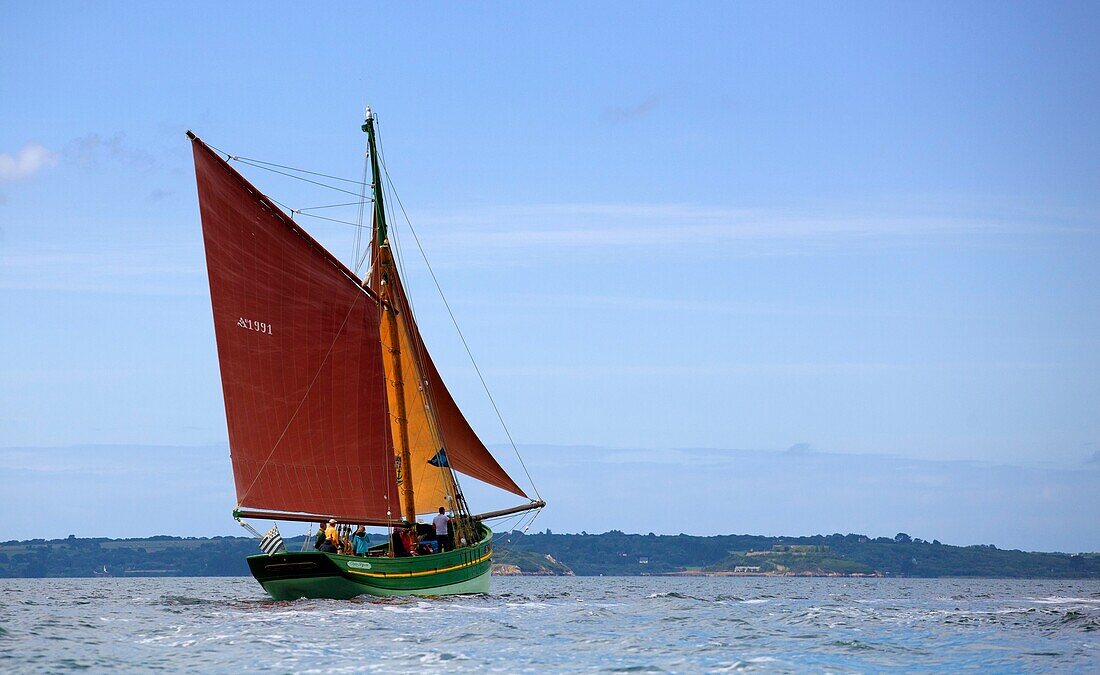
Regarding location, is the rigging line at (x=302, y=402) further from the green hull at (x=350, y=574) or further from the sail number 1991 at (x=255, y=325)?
the green hull at (x=350, y=574)

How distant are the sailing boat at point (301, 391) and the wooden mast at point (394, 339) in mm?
512

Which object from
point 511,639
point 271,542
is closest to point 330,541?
point 271,542

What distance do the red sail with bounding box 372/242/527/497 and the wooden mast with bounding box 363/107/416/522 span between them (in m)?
0.71

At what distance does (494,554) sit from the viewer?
5722 centimetres

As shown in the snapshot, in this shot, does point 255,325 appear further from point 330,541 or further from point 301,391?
point 330,541

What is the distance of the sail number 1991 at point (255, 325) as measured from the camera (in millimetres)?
44062

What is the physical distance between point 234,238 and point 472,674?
22.0 meters

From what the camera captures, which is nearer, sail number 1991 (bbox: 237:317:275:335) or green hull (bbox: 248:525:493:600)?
green hull (bbox: 248:525:493:600)

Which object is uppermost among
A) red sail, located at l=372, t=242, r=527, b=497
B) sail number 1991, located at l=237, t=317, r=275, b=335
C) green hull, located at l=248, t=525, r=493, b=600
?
sail number 1991, located at l=237, t=317, r=275, b=335

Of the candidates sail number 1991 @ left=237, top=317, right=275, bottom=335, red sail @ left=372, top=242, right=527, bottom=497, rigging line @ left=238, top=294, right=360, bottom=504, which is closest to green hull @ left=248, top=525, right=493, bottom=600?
rigging line @ left=238, top=294, right=360, bottom=504

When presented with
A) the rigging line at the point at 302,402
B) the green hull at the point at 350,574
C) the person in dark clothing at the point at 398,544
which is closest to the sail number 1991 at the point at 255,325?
the rigging line at the point at 302,402

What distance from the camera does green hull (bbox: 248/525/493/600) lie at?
141 ft

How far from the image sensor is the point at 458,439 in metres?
52.2

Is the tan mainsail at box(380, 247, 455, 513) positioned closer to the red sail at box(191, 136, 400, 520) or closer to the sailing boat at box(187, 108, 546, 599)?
the sailing boat at box(187, 108, 546, 599)
